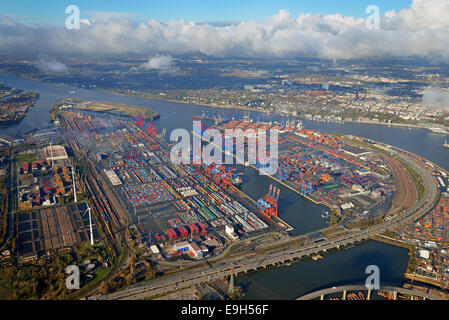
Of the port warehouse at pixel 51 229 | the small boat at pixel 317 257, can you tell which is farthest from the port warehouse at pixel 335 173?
the port warehouse at pixel 51 229

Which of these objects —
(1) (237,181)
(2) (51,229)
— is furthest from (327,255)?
(2) (51,229)

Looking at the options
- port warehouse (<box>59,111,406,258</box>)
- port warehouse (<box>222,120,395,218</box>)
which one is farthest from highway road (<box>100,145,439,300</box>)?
port warehouse (<box>59,111,406,258</box>)

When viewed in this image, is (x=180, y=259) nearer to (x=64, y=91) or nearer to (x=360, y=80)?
(x=64, y=91)

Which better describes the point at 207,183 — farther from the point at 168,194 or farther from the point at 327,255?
the point at 327,255

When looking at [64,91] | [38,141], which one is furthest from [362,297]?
[64,91]

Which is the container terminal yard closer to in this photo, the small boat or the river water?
the small boat
